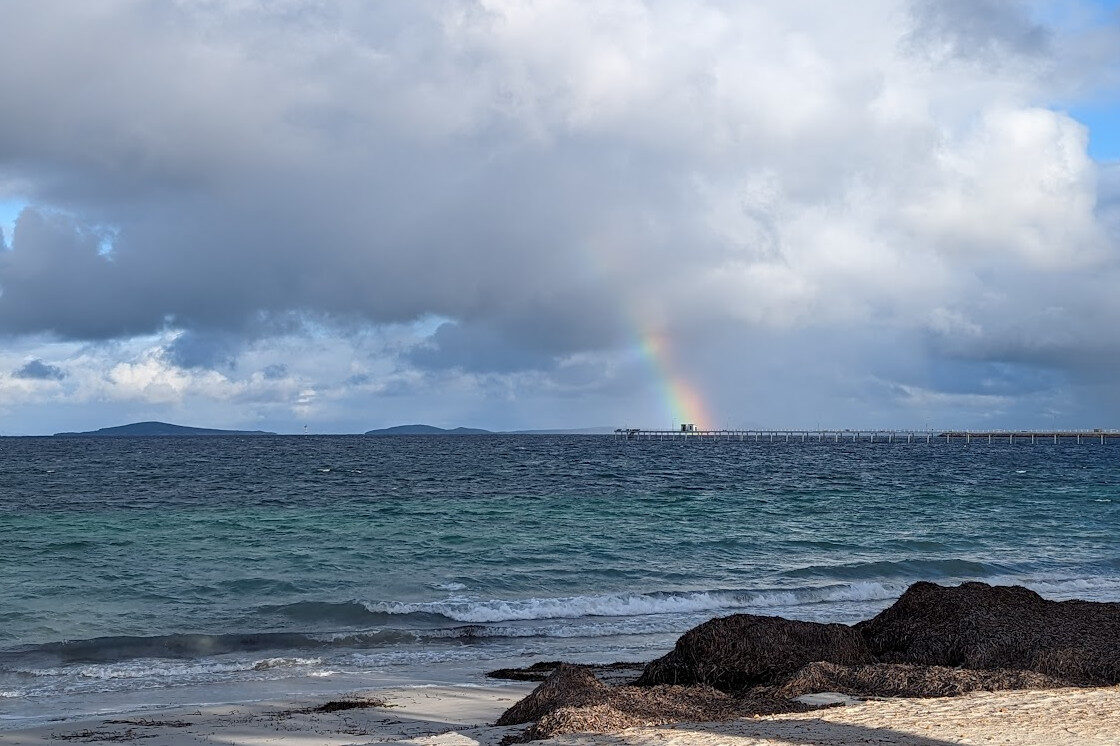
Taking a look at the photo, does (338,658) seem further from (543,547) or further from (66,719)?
(543,547)

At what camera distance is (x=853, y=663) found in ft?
42.8

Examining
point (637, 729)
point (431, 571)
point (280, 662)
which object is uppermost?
point (637, 729)

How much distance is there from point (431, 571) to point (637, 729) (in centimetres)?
1907

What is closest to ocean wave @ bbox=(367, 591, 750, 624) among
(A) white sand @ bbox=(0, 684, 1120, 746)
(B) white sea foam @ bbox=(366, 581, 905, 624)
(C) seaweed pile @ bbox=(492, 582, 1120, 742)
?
(B) white sea foam @ bbox=(366, 581, 905, 624)

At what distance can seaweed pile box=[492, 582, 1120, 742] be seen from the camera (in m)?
10.6

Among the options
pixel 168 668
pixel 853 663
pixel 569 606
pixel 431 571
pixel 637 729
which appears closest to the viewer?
pixel 637 729

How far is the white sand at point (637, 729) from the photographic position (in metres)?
8.80

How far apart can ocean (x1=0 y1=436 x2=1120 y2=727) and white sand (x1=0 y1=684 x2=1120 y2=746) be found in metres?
1.48

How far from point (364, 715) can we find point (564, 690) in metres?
3.16

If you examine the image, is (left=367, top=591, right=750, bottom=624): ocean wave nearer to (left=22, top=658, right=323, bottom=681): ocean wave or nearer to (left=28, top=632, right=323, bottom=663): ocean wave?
(left=28, top=632, right=323, bottom=663): ocean wave

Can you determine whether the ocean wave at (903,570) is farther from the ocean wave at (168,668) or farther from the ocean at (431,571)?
the ocean wave at (168,668)

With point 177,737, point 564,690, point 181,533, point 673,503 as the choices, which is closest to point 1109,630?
point 564,690

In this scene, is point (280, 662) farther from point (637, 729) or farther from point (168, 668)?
point (637, 729)

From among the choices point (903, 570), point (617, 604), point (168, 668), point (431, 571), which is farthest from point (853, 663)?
point (903, 570)
